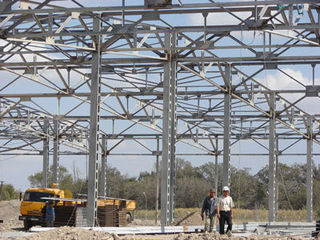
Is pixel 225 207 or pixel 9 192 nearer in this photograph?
pixel 225 207

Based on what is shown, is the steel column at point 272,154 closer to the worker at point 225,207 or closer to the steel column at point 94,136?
the steel column at point 94,136

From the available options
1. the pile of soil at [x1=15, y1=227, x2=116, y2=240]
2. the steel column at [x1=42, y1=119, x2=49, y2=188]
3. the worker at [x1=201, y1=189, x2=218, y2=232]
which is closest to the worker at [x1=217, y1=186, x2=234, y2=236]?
the worker at [x1=201, y1=189, x2=218, y2=232]

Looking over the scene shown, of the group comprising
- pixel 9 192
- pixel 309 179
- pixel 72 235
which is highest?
pixel 309 179

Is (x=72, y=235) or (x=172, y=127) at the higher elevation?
(x=172, y=127)

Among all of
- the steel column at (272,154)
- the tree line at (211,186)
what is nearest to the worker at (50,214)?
the steel column at (272,154)

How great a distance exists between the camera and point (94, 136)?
24.4 meters

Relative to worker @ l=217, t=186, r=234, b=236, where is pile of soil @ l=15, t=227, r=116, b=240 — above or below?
below

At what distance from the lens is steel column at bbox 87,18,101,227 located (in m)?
24.0

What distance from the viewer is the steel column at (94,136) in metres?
24.0

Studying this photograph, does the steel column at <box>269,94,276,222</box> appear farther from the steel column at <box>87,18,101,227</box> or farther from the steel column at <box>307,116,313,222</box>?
the steel column at <box>87,18,101,227</box>

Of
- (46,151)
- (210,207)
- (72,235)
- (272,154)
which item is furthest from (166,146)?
(46,151)

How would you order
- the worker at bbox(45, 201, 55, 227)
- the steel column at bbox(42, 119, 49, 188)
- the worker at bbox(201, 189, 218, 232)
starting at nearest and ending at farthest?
1. the worker at bbox(201, 189, 218, 232)
2. the worker at bbox(45, 201, 55, 227)
3. the steel column at bbox(42, 119, 49, 188)

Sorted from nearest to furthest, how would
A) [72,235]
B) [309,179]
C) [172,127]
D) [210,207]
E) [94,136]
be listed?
1. [72,235]
2. [210,207]
3. [94,136]
4. [172,127]
5. [309,179]

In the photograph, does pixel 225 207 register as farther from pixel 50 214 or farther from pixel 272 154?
pixel 272 154
